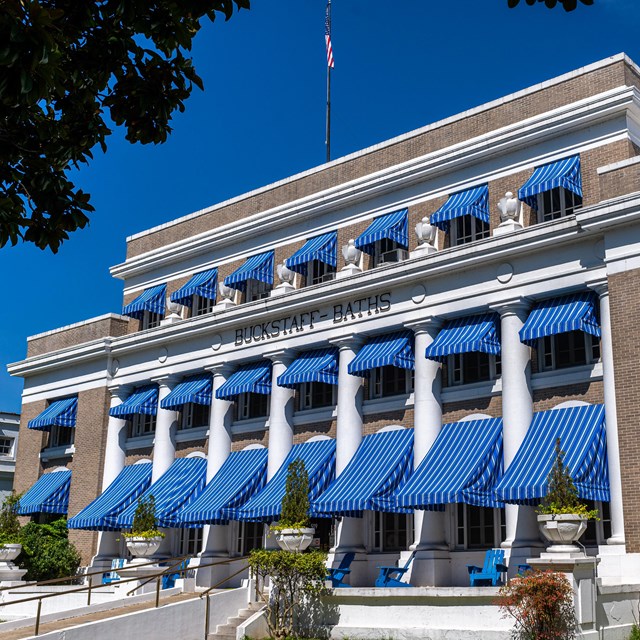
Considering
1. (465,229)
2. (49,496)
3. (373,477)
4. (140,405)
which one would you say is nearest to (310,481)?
(373,477)

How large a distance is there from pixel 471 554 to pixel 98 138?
64.4 ft

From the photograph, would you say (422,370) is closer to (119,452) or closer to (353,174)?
(353,174)

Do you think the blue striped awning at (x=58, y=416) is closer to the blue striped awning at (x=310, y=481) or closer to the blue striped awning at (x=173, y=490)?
the blue striped awning at (x=173, y=490)

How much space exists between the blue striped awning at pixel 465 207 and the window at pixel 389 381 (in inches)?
185

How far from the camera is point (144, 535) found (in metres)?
30.9

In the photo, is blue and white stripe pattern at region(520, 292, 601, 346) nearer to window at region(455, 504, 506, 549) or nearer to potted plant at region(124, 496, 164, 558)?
window at region(455, 504, 506, 549)

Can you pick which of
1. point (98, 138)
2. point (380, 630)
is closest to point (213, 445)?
point (380, 630)

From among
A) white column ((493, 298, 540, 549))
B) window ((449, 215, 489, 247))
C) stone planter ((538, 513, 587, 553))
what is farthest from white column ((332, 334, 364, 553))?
stone planter ((538, 513, 587, 553))

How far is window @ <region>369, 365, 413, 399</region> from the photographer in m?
30.6

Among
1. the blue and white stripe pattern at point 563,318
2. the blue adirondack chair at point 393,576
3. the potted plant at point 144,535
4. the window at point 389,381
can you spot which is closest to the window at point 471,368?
the window at point 389,381

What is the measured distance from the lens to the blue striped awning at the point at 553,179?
27.3 m

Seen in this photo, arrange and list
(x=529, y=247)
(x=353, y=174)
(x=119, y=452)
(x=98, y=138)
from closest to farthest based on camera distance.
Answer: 1. (x=98, y=138)
2. (x=529, y=247)
3. (x=353, y=174)
4. (x=119, y=452)

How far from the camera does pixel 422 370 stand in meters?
29.2

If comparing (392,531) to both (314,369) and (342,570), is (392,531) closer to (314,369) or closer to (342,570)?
(342,570)
